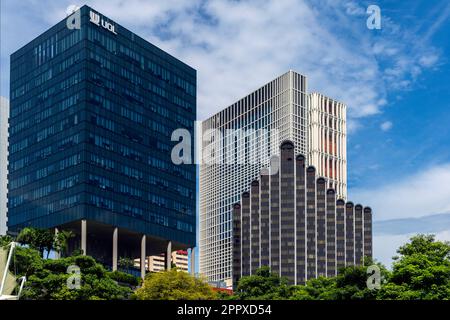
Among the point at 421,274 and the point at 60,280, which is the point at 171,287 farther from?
the point at 421,274

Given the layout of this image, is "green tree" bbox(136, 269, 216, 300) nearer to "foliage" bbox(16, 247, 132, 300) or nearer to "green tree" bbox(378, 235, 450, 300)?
"foliage" bbox(16, 247, 132, 300)

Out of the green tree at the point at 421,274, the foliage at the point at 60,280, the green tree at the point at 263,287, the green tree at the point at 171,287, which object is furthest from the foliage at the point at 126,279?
the green tree at the point at 421,274

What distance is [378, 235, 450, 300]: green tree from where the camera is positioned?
102m

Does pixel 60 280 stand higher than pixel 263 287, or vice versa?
pixel 60 280

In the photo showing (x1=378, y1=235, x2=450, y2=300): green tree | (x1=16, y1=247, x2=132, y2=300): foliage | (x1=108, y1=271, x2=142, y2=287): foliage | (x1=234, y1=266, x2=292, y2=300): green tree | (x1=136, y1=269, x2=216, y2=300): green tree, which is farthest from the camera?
(x1=108, y1=271, x2=142, y2=287): foliage

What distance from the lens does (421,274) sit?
341ft

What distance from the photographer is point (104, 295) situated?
119938 mm

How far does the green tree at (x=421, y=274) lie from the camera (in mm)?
101688

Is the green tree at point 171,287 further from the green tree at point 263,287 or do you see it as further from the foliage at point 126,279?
the foliage at point 126,279

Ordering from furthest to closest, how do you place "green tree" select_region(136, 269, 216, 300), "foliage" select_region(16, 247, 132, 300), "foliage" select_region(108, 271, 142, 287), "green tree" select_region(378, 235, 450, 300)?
"foliage" select_region(108, 271, 142, 287), "green tree" select_region(136, 269, 216, 300), "foliage" select_region(16, 247, 132, 300), "green tree" select_region(378, 235, 450, 300)

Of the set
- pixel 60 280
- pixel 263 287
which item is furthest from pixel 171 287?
pixel 60 280

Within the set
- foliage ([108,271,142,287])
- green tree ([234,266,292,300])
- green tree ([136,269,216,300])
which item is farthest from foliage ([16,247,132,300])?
foliage ([108,271,142,287])
